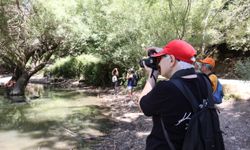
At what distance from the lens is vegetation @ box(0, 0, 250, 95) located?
13.6m

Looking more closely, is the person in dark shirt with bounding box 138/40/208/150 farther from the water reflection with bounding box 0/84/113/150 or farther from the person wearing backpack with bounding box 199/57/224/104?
the water reflection with bounding box 0/84/113/150

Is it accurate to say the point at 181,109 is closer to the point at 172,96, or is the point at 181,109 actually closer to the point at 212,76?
the point at 172,96

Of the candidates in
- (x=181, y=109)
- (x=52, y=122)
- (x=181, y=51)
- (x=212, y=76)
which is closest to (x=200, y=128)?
(x=181, y=109)

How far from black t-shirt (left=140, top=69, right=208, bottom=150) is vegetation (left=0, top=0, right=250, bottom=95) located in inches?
422

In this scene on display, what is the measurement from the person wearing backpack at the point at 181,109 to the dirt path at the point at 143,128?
4754mm

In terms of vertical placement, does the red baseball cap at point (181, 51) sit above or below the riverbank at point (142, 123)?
above

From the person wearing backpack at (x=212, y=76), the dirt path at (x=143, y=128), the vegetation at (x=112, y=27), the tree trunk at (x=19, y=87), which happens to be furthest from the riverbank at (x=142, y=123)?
the tree trunk at (x=19, y=87)

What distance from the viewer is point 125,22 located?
50.2 ft

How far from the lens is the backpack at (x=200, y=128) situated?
200 cm

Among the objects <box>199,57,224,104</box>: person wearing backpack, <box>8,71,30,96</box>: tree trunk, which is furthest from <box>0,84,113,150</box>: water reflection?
<box>199,57,224,104</box>: person wearing backpack

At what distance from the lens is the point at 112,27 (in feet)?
54.5

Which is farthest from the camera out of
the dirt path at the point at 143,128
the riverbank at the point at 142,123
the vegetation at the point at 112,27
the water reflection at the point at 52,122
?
the vegetation at the point at 112,27

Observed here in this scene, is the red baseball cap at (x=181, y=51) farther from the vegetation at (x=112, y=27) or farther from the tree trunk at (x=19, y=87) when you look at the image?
the tree trunk at (x=19, y=87)

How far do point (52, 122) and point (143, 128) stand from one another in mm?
3698
